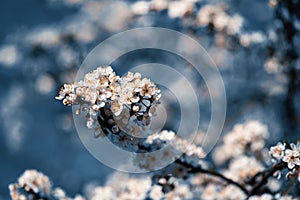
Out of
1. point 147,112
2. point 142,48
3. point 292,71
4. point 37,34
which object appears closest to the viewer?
point 147,112

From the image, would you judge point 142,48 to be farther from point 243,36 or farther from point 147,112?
point 147,112

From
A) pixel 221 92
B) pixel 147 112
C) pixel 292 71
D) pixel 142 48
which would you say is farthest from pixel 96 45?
pixel 147 112

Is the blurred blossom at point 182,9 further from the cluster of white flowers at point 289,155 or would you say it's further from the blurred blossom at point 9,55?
the blurred blossom at point 9,55

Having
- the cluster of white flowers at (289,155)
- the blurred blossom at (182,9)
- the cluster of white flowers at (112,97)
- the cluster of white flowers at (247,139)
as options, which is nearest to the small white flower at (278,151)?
the cluster of white flowers at (289,155)

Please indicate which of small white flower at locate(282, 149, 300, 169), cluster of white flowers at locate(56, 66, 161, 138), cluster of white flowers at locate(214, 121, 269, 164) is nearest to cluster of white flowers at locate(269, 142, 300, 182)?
small white flower at locate(282, 149, 300, 169)

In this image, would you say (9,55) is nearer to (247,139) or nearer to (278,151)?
(247,139)

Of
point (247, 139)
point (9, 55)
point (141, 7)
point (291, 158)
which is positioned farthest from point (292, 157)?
point (9, 55)

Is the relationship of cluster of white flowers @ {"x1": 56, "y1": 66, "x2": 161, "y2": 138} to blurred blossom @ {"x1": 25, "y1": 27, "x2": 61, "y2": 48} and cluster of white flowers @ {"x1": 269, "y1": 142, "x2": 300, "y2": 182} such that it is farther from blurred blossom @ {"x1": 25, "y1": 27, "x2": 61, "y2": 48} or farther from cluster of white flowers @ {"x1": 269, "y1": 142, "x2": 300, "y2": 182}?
blurred blossom @ {"x1": 25, "y1": 27, "x2": 61, "y2": 48}
